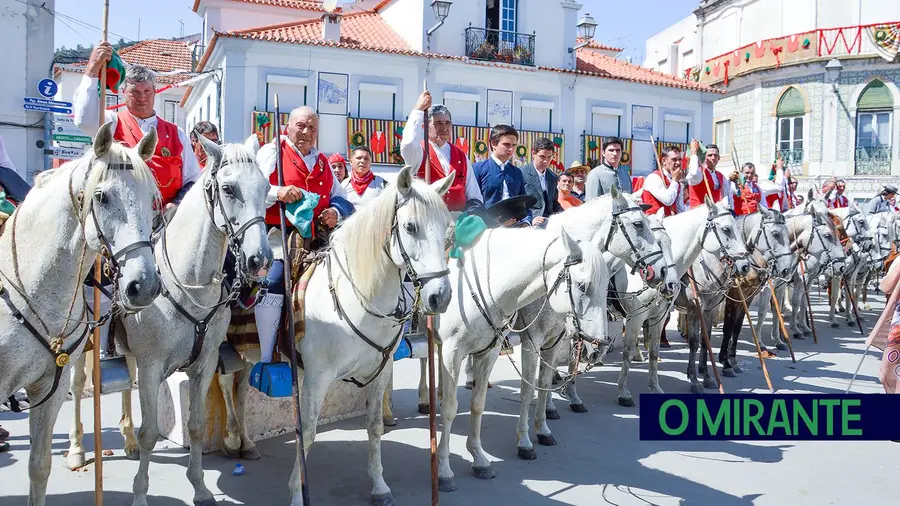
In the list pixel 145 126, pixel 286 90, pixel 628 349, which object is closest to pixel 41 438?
pixel 145 126

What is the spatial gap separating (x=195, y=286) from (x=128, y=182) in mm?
933

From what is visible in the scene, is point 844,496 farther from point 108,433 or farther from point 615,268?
point 108,433

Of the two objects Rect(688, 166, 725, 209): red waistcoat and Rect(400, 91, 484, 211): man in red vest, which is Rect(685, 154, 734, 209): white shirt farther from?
Rect(400, 91, 484, 211): man in red vest

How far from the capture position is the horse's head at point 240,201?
345 cm

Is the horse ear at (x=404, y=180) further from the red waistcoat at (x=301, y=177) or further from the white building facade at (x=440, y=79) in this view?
the white building facade at (x=440, y=79)

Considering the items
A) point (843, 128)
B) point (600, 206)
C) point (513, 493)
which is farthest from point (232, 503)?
point (843, 128)

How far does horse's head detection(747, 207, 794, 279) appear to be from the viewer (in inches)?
361

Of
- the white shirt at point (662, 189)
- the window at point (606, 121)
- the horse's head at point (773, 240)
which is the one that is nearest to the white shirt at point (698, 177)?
the white shirt at point (662, 189)

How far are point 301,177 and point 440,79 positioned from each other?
16.2m

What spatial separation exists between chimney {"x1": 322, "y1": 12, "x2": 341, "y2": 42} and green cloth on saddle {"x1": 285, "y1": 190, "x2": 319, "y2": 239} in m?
15.6

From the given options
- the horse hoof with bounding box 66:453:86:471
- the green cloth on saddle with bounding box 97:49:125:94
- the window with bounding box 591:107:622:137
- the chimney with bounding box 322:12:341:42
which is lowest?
the horse hoof with bounding box 66:453:86:471

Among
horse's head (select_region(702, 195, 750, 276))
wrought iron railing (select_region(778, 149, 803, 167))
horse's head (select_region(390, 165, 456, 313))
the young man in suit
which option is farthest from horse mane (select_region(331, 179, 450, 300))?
wrought iron railing (select_region(778, 149, 803, 167))

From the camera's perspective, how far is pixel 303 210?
4172 mm

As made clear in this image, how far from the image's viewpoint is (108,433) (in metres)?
5.66
